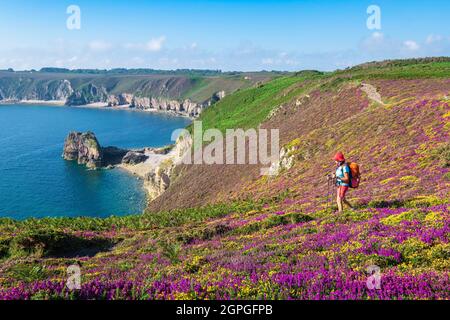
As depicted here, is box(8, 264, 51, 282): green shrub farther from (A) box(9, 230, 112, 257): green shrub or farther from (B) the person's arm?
(B) the person's arm

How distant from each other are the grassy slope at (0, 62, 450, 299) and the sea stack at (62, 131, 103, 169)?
320 feet

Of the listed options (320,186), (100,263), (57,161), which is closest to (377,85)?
(320,186)

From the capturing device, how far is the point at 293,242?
15195mm

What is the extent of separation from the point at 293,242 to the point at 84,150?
419ft

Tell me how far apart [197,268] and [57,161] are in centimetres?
13692

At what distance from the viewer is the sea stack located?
127m

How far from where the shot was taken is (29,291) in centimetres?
934

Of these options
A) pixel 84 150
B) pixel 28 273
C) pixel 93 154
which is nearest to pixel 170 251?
pixel 28 273

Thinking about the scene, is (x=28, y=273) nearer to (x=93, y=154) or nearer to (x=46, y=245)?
(x=46, y=245)

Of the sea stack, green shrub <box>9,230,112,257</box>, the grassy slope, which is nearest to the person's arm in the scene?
the grassy slope

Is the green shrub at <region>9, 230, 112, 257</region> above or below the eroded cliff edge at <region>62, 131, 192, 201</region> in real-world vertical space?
above

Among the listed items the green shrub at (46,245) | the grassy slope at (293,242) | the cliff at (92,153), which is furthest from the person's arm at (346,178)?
the cliff at (92,153)

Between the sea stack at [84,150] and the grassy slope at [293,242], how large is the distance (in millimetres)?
97390
